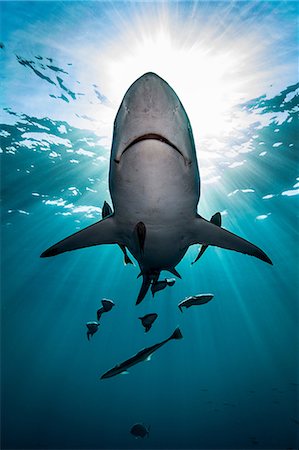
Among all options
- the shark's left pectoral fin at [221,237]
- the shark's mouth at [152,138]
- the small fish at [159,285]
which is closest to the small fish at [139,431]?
the small fish at [159,285]

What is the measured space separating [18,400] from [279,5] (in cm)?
6049

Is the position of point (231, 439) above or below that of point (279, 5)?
below

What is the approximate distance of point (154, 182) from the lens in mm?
2916

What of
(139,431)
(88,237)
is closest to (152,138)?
(88,237)

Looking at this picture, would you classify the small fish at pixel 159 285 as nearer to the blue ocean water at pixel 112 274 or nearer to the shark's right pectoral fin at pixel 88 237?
the shark's right pectoral fin at pixel 88 237

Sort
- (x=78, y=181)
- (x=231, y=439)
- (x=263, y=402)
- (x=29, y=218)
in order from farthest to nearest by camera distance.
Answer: (x=263, y=402)
(x=231, y=439)
(x=29, y=218)
(x=78, y=181)

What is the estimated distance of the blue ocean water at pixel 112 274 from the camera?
444 inches

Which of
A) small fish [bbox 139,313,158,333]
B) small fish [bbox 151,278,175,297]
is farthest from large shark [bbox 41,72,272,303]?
small fish [bbox 139,313,158,333]

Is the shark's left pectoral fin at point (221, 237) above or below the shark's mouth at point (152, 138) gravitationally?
below

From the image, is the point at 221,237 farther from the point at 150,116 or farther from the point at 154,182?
the point at 150,116

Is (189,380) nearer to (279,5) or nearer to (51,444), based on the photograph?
(51,444)

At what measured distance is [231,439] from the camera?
24.5 m

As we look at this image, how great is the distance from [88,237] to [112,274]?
96.5 ft

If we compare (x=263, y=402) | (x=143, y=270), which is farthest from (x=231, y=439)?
(x=143, y=270)
